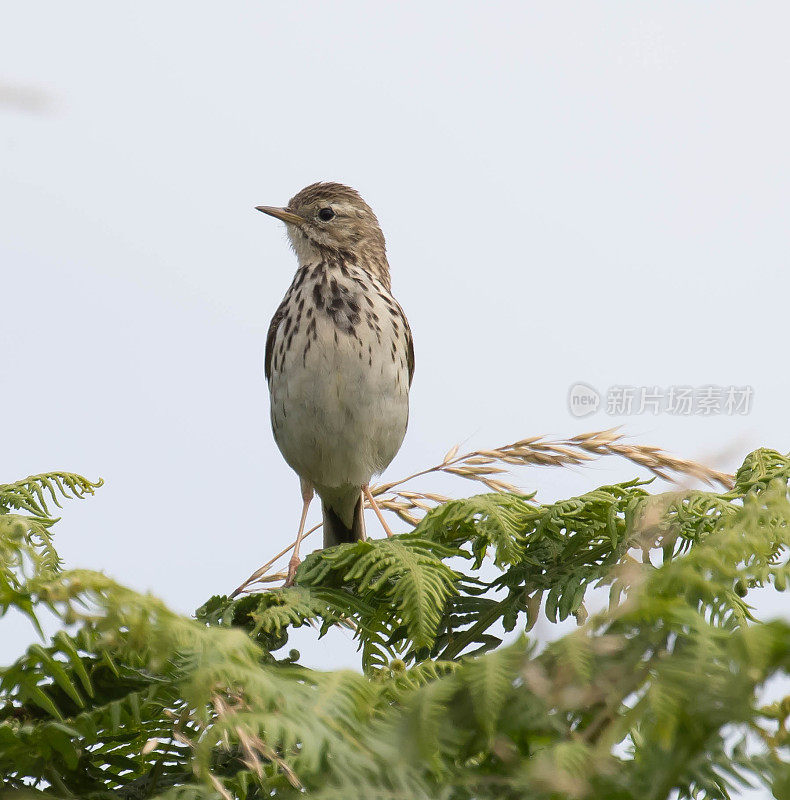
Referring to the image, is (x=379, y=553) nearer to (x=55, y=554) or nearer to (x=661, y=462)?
(x=55, y=554)

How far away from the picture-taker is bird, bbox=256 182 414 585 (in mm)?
4672

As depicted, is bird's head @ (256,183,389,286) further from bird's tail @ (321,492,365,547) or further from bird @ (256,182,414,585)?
bird's tail @ (321,492,365,547)

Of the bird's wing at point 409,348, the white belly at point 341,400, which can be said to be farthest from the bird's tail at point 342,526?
the bird's wing at point 409,348

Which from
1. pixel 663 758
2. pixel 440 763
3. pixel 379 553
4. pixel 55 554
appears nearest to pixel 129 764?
pixel 55 554

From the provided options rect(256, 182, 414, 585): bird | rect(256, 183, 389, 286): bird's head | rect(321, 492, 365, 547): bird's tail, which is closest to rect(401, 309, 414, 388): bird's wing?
rect(256, 182, 414, 585): bird

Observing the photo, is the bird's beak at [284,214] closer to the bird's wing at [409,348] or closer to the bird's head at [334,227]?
the bird's head at [334,227]

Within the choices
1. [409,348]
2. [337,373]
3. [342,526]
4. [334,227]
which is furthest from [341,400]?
[334,227]

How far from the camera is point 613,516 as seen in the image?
2090 mm

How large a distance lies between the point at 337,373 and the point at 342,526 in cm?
102

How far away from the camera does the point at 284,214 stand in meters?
5.45

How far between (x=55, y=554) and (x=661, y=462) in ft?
5.13

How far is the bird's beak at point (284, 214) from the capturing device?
543 centimetres

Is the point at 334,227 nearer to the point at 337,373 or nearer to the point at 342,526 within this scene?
the point at 337,373

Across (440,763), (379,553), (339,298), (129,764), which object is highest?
(339,298)
